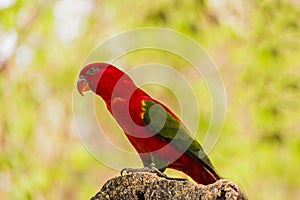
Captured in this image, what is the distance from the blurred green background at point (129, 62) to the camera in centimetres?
418

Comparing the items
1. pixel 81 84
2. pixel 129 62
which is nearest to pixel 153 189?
pixel 81 84

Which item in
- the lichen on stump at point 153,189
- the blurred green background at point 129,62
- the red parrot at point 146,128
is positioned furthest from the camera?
the blurred green background at point 129,62

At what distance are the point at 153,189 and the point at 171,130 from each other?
0.30 metres

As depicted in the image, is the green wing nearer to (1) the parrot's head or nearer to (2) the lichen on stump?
(1) the parrot's head

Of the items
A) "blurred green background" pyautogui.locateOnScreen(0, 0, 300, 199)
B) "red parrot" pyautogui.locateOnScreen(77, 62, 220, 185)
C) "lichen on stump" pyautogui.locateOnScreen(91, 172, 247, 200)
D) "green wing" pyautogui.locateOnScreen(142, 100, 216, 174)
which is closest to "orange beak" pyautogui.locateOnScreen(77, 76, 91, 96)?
"red parrot" pyautogui.locateOnScreen(77, 62, 220, 185)

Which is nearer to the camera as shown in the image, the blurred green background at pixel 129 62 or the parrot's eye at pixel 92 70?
the parrot's eye at pixel 92 70

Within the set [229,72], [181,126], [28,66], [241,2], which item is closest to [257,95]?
[241,2]

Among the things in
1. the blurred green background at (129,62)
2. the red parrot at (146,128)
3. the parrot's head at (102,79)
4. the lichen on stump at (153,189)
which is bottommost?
the lichen on stump at (153,189)

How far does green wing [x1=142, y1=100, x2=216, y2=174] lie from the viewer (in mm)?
1789

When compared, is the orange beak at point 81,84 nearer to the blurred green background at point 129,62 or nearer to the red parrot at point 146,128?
the red parrot at point 146,128

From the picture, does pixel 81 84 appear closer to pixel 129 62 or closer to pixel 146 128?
pixel 146 128

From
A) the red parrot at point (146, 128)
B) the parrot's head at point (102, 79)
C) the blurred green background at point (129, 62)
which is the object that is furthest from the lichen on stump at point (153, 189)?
the blurred green background at point (129, 62)

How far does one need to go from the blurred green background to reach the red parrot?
179 centimetres

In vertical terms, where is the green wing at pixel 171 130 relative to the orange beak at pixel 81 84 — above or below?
below
